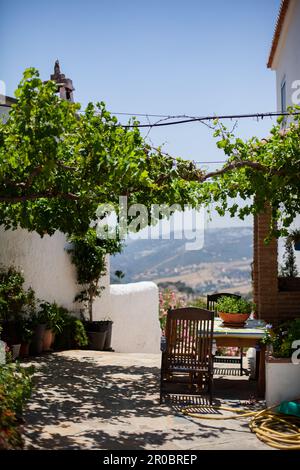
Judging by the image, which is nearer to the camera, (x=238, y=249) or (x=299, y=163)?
(x=299, y=163)

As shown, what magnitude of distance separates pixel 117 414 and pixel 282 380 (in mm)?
1866

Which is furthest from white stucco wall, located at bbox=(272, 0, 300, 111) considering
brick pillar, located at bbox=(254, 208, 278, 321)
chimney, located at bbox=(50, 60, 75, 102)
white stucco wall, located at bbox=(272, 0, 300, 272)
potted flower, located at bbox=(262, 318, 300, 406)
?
potted flower, located at bbox=(262, 318, 300, 406)

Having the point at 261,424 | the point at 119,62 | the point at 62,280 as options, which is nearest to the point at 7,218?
the point at 62,280

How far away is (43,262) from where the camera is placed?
12.1m

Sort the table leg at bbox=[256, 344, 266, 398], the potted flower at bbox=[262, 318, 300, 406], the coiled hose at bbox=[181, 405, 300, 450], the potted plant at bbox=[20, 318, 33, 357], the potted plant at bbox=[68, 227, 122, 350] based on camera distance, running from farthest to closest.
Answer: the potted plant at bbox=[68, 227, 122, 350]
the potted plant at bbox=[20, 318, 33, 357]
the table leg at bbox=[256, 344, 266, 398]
the potted flower at bbox=[262, 318, 300, 406]
the coiled hose at bbox=[181, 405, 300, 450]

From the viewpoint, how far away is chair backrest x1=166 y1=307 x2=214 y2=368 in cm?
732

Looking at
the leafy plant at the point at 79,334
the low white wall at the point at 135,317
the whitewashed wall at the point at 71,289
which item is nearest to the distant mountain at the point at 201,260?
the low white wall at the point at 135,317

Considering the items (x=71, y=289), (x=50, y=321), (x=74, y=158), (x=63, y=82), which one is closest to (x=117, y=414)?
(x=74, y=158)

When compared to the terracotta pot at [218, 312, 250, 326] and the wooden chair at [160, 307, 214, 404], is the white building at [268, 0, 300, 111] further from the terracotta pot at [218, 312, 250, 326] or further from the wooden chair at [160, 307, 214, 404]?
the wooden chair at [160, 307, 214, 404]

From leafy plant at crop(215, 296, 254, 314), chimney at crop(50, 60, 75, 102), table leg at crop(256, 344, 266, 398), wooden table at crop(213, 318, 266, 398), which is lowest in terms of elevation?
table leg at crop(256, 344, 266, 398)

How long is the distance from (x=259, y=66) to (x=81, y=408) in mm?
12097

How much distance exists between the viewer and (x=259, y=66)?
16453mm

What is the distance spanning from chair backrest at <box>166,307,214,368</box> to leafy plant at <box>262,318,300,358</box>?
76 cm

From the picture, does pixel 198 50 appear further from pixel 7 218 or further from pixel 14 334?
pixel 14 334
